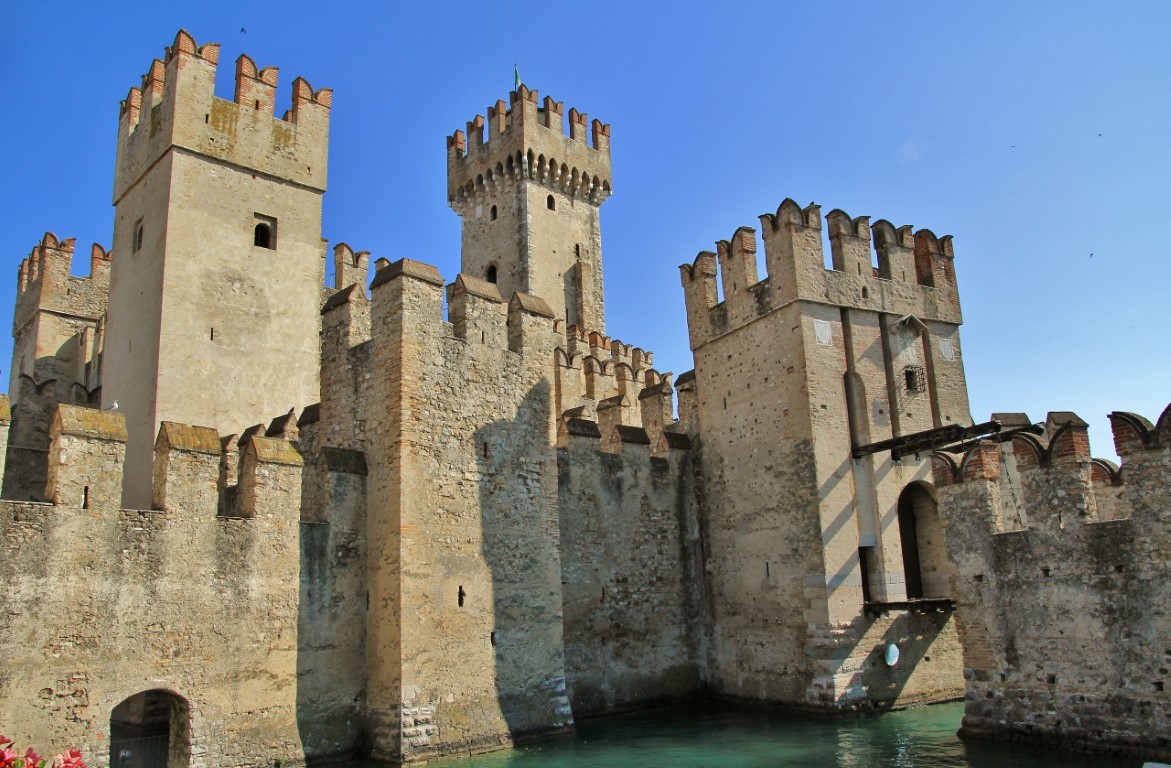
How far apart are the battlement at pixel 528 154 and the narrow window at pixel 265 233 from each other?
706 inches

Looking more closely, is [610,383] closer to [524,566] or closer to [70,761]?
[524,566]

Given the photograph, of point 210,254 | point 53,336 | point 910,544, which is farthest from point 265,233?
point 910,544

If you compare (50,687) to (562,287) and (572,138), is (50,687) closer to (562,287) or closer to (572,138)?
(562,287)

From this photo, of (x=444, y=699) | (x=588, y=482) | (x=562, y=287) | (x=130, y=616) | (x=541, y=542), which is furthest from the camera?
(x=562, y=287)

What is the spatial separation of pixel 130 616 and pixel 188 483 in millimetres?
1816

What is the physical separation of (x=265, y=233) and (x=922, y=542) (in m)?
15.5

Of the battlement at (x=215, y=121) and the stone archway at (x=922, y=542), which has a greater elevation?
the battlement at (x=215, y=121)

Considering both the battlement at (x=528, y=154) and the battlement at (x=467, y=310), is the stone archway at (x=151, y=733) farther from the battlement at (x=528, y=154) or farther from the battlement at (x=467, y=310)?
the battlement at (x=528, y=154)

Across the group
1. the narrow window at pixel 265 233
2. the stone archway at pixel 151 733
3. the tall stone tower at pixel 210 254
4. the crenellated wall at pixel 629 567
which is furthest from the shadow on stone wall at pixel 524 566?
the narrow window at pixel 265 233

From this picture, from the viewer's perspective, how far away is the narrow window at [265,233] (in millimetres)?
19484

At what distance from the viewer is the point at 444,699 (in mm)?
13875

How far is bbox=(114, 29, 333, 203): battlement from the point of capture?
61.5 feet

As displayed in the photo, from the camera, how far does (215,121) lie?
62.5 feet

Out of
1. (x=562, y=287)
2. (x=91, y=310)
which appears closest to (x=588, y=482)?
(x=91, y=310)
